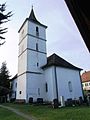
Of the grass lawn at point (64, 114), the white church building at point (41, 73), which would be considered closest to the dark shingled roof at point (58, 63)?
the white church building at point (41, 73)

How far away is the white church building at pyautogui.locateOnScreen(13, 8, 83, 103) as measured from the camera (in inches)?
1411

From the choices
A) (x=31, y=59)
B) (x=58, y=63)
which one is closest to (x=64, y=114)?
(x=58, y=63)

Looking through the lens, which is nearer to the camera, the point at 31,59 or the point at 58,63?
the point at 58,63

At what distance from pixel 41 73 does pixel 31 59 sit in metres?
3.34

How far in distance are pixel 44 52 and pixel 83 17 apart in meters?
38.4

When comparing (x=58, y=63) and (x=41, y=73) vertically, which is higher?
(x=58, y=63)

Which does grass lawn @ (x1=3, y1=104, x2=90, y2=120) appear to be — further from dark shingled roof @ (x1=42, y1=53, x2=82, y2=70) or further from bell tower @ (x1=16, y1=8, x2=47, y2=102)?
dark shingled roof @ (x1=42, y1=53, x2=82, y2=70)

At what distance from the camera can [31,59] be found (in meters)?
38.0

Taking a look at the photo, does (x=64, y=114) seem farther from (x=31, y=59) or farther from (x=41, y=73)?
(x=31, y=59)

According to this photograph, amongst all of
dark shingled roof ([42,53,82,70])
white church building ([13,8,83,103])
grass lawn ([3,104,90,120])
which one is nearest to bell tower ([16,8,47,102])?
white church building ([13,8,83,103])

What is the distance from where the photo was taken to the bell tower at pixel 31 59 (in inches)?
1428

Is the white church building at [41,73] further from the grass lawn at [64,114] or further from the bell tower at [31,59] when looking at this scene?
the grass lawn at [64,114]

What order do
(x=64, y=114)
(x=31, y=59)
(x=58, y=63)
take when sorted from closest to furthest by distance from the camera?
(x=64, y=114)
(x=58, y=63)
(x=31, y=59)

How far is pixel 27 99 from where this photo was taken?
35.1 meters
